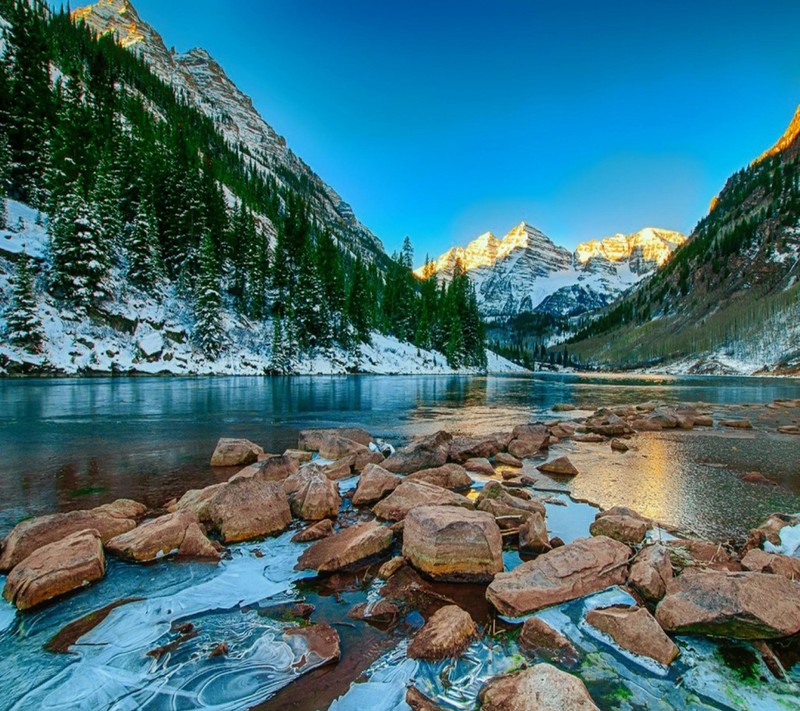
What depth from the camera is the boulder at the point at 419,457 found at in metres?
12.6

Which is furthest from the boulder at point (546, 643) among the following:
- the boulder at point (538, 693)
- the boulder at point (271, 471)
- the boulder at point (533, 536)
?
the boulder at point (271, 471)

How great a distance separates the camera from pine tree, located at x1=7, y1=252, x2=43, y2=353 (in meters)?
39.4

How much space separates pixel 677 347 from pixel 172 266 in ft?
562

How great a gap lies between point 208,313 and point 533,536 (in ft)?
187

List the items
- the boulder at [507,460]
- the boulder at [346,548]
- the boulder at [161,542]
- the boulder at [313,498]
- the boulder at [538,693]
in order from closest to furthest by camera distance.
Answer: the boulder at [538,693]
the boulder at [346,548]
the boulder at [161,542]
the boulder at [313,498]
the boulder at [507,460]

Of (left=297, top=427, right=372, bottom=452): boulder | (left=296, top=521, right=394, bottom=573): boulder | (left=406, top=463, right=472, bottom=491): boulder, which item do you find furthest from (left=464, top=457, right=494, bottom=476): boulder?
(left=296, top=521, right=394, bottom=573): boulder

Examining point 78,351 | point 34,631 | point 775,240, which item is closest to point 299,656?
point 34,631

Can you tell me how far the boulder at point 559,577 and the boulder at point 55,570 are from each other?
226 inches

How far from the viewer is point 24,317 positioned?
39.7 metres

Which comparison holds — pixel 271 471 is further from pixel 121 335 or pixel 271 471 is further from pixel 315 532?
pixel 121 335

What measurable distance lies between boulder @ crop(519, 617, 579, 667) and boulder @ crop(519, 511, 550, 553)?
235cm

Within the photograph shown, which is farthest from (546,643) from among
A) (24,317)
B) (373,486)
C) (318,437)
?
(24,317)

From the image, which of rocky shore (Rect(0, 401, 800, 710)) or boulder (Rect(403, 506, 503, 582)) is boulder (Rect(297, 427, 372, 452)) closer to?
rocky shore (Rect(0, 401, 800, 710))

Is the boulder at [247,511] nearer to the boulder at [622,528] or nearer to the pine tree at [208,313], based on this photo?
the boulder at [622,528]
